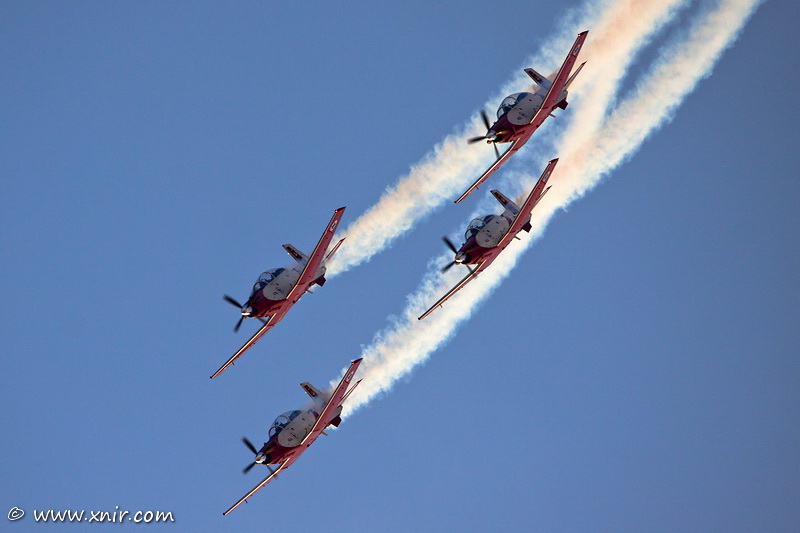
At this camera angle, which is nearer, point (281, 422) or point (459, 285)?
point (281, 422)

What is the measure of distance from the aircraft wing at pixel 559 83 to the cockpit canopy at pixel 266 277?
2170 cm

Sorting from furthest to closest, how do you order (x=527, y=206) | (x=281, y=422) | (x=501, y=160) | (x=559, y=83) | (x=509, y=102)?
(x=281, y=422) → (x=527, y=206) → (x=501, y=160) → (x=509, y=102) → (x=559, y=83)

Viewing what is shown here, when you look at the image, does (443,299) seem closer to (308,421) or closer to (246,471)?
(308,421)

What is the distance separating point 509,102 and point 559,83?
3827mm

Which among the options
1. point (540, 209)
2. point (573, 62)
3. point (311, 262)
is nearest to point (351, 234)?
point (311, 262)

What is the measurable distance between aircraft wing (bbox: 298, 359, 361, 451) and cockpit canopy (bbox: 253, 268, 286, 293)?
8.75 meters

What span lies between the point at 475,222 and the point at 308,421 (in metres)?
19.4

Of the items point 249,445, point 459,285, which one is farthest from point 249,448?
point 459,285

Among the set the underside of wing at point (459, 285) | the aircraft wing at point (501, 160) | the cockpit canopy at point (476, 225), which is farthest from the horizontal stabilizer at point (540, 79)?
the underside of wing at point (459, 285)

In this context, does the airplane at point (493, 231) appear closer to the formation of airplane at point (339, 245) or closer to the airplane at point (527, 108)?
the formation of airplane at point (339, 245)

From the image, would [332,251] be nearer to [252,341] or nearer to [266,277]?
[266,277]

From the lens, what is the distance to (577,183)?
291ft

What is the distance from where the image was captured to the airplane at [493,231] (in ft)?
270

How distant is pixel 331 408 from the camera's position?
280 ft
